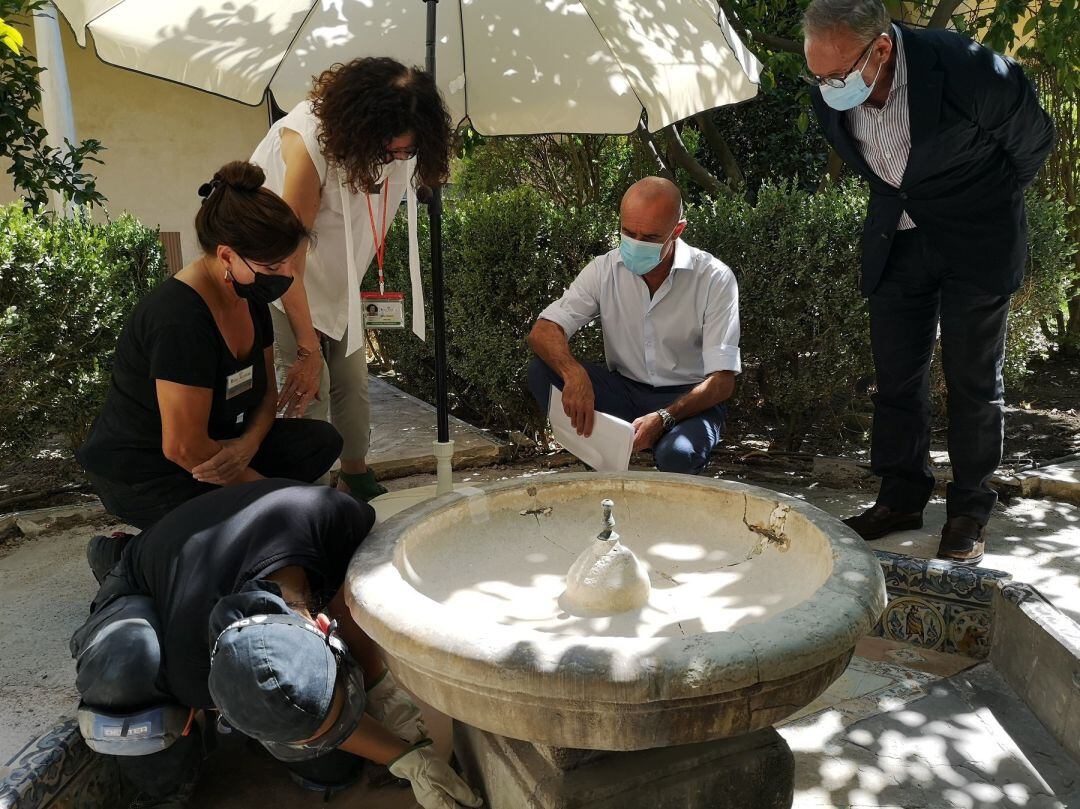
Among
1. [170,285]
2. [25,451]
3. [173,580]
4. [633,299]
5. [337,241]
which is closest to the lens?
[173,580]

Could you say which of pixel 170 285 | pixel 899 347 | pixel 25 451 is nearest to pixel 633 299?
pixel 899 347

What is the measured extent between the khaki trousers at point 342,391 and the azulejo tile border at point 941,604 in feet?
6.72

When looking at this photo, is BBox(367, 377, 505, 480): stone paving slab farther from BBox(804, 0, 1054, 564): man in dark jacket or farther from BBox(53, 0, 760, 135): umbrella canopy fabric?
BBox(804, 0, 1054, 564): man in dark jacket

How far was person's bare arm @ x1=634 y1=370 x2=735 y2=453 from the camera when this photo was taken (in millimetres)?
3166

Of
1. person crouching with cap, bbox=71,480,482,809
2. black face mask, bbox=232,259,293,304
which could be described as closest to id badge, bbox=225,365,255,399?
black face mask, bbox=232,259,293,304

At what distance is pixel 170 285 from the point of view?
2514mm

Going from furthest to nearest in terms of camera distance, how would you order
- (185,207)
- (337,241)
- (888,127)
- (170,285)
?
(185,207) → (337,241) → (888,127) → (170,285)

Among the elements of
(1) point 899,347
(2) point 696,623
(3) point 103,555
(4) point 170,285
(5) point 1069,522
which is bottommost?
(5) point 1069,522

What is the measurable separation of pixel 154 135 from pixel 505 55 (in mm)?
6324

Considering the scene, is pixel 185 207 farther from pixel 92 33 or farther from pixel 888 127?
pixel 888 127

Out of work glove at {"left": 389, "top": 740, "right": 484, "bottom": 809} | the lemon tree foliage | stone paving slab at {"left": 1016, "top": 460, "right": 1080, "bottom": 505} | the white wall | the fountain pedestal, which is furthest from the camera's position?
the white wall

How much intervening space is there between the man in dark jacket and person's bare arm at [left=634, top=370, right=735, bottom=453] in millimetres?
653

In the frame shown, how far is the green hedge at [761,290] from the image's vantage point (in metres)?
4.34

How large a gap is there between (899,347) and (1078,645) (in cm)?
145
